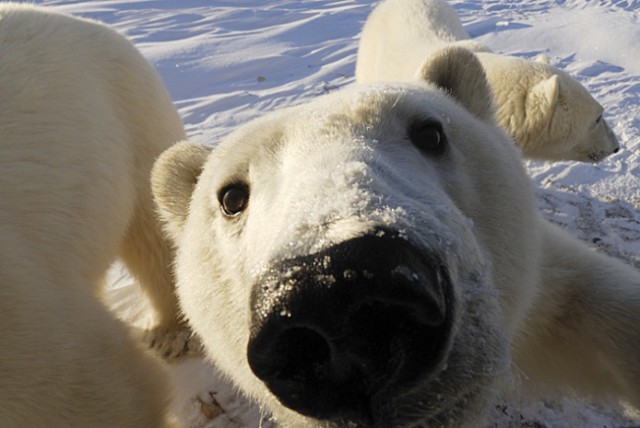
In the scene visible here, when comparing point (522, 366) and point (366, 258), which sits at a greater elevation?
point (366, 258)

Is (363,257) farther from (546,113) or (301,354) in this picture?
(546,113)

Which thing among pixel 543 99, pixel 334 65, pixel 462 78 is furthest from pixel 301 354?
pixel 334 65

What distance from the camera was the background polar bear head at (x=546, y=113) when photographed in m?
4.18

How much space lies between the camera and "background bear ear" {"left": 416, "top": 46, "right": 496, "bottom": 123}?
2.05 metres

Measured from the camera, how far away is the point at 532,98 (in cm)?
417

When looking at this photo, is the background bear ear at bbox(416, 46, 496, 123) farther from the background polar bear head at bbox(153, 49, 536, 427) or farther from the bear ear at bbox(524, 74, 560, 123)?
the bear ear at bbox(524, 74, 560, 123)

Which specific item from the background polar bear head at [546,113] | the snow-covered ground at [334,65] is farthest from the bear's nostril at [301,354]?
the background polar bear head at [546,113]

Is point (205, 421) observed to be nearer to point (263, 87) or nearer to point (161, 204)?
point (161, 204)

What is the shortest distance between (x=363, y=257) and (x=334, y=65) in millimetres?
6629

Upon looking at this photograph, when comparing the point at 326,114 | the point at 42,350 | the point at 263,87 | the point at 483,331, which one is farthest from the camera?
the point at 263,87

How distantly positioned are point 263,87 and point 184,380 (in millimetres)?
4392

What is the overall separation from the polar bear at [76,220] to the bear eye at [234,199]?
778 mm

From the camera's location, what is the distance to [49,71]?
95.2 inches

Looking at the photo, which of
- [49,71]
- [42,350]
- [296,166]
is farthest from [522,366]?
[49,71]
